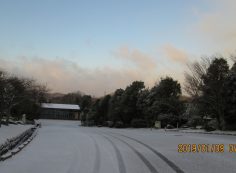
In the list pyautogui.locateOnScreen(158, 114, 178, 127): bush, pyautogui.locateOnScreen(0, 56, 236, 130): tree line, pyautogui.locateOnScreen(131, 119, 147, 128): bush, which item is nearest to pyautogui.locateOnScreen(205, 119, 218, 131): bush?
pyautogui.locateOnScreen(0, 56, 236, 130): tree line

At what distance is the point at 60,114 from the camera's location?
12762 cm

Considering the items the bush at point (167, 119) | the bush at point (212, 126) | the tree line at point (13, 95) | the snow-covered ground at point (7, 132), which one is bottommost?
the snow-covered ground at point (7, 132)

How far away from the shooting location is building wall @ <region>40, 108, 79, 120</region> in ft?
415

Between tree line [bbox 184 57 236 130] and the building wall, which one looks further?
the building wall

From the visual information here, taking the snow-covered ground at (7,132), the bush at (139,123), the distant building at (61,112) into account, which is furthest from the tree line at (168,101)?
the distant building at (61,112)

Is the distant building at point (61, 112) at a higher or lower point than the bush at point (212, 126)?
higher

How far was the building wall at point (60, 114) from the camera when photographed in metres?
126

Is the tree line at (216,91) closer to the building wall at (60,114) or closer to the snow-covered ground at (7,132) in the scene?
the snow-covered ground at (7,132)

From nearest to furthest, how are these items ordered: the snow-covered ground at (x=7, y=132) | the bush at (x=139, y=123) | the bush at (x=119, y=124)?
the snow-covered ground at (x=7, y=132)
the bush at (x=139, y=123)
the bush at (x=119, y=124)

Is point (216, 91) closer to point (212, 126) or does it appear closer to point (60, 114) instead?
point (212, 126)

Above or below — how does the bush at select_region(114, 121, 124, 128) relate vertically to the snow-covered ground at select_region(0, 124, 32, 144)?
above

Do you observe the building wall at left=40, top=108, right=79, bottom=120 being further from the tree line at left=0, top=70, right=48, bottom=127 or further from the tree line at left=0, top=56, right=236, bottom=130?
the tree line at left=0, top=70, right=48, bottom=127

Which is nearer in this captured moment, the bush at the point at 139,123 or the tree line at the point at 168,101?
the tree line at the point at 168,101

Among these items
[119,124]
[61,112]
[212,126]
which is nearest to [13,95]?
[119,124]
